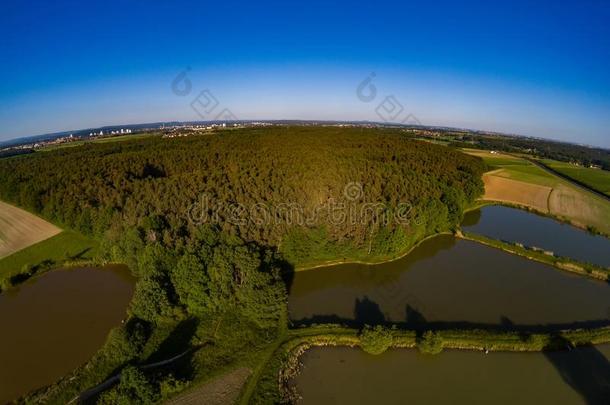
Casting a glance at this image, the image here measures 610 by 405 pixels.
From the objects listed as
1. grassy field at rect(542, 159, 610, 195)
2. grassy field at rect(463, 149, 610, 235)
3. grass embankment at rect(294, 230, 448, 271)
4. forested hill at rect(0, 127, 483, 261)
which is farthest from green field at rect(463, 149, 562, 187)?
grass embankment at rect(294, 230, 448, 271)

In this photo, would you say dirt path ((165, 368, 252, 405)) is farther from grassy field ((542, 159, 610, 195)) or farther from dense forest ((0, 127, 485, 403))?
grassy field ((542, 159, 610, 195))

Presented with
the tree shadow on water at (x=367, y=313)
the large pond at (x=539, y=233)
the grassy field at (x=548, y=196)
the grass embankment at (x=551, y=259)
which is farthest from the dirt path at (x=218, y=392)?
the grassy field at (x=548, y=196)

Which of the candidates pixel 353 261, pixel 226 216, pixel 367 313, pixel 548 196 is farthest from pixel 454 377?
pixel 548 196

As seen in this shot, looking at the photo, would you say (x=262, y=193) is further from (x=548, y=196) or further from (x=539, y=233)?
(x=548, y=196)

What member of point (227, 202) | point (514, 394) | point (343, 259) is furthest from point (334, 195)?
point (514, 394)

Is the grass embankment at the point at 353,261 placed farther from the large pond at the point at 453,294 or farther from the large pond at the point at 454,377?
the large pond at the point at 454,377
